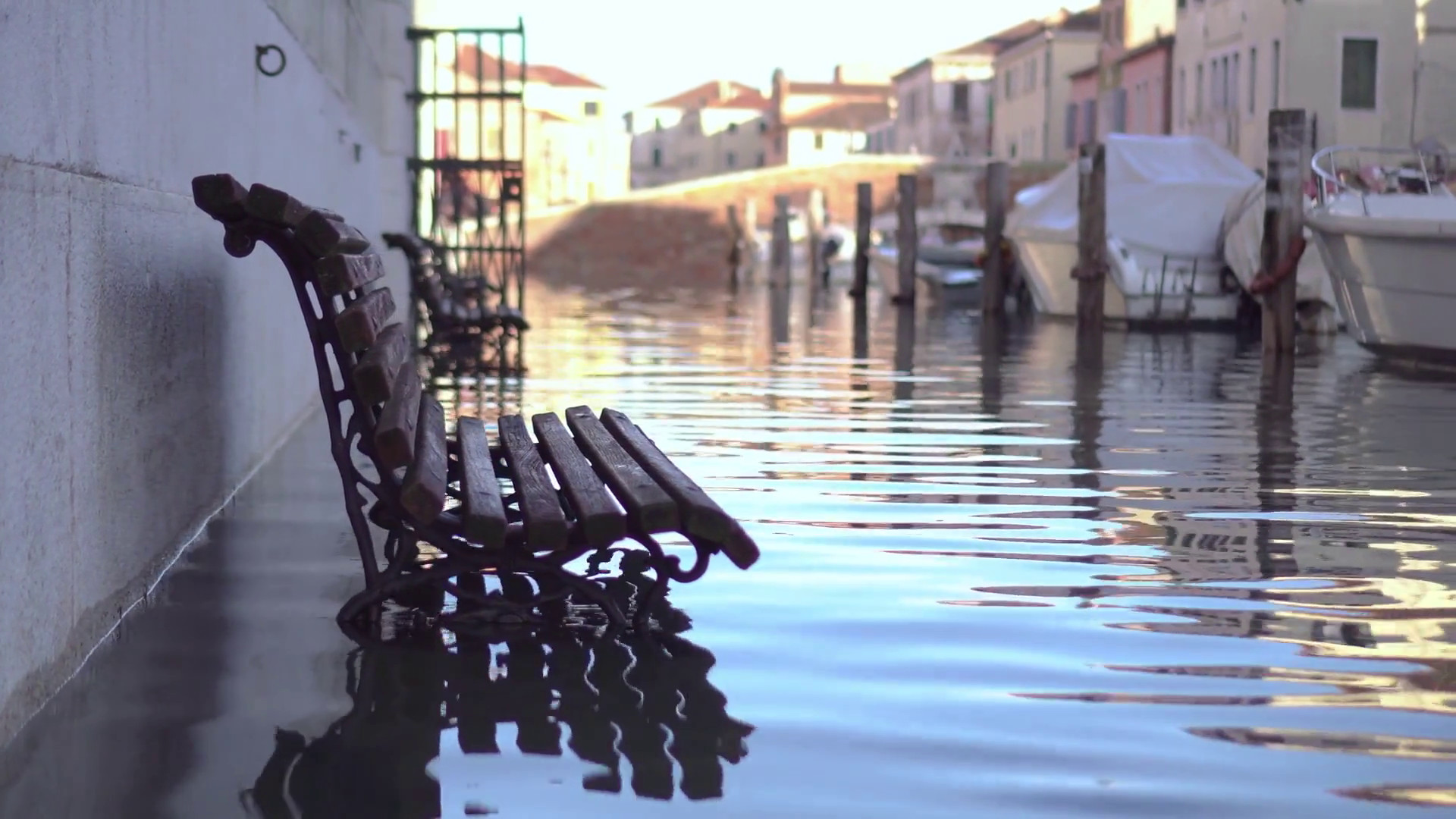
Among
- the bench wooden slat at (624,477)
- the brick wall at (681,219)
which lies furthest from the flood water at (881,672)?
the brick wall at (681,219)

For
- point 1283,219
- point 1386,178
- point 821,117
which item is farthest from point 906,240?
point 821,117

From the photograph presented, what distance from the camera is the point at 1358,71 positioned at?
34500mm

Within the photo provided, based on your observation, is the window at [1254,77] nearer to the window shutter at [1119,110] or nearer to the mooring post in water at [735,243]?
the mooring post in water at [735,243]

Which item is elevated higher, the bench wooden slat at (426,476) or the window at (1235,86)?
the window at (1235,86)

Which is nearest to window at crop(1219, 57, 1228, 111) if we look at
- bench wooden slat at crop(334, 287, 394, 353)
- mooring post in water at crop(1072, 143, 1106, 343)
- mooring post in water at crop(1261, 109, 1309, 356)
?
mooring post in water at crop(1072, 143, 1106, 343)

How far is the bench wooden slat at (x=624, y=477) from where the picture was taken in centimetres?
421

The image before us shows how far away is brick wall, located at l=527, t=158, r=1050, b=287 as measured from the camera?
52.0 meters

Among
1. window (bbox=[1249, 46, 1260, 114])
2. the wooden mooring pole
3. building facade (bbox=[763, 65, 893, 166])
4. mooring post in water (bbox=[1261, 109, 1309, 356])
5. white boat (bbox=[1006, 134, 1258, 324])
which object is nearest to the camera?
mooring post in water (bbox=[1261, 109, 1309, 356])

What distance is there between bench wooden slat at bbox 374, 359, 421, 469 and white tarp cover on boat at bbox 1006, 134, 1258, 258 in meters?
18.2

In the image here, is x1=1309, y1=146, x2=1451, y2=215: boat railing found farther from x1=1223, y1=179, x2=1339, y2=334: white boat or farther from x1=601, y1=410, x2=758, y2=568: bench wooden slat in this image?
x1=601, y1=410, x2=758, y2=568: bench wooden slat

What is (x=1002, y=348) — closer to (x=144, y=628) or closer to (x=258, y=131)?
(x=258, y=131)

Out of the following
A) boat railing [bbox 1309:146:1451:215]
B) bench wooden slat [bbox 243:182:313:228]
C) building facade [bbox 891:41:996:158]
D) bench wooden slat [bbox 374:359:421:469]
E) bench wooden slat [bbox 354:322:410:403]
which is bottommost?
bench wooden slat [bbox 374:359:421:469]

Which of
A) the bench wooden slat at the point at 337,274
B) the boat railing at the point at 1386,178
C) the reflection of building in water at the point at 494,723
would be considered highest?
the boat railing at the point at 1386,178

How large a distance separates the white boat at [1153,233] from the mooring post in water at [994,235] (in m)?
0.39
